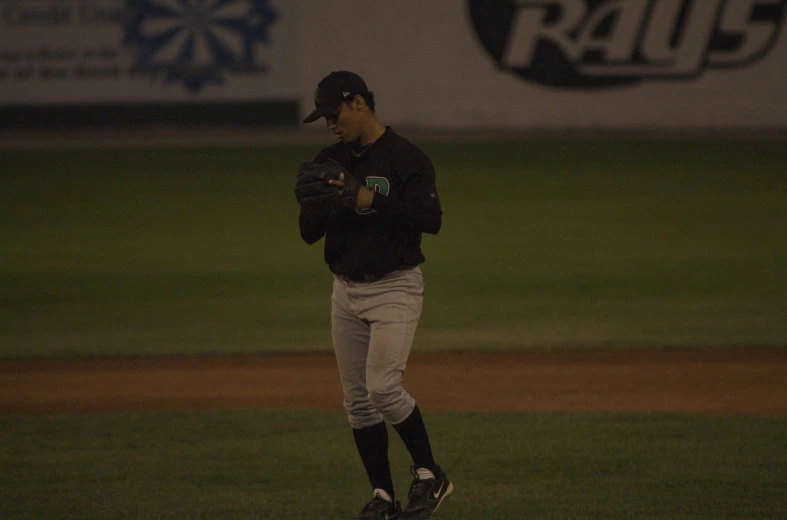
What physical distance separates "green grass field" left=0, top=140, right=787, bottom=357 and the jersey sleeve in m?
4.35

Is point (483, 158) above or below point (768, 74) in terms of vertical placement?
below

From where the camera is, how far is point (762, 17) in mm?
22391

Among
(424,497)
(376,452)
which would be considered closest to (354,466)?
(376,452)

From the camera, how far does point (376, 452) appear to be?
16.3ft

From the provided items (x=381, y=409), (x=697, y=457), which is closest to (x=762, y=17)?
(x=697, y=457)

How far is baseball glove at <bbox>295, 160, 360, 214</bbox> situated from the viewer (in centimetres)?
458

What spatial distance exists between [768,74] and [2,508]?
19.7 meters

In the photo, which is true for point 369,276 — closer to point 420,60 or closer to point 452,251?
point 452,251

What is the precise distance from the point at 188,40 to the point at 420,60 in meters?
4.40

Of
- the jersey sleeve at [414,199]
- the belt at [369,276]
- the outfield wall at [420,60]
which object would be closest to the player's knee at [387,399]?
the belt at [369,276]

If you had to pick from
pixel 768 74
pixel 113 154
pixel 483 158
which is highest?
pixel 768 74

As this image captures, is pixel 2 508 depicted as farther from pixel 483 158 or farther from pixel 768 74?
pixel 768 74

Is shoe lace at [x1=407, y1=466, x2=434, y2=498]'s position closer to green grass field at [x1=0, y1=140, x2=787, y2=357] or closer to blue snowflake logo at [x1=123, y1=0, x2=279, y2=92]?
green grass field at [x1=0, y1=140, x2=787, y2=357]

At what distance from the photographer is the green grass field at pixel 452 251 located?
9.55m
